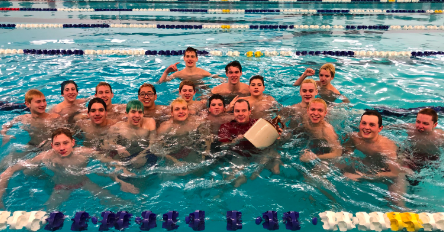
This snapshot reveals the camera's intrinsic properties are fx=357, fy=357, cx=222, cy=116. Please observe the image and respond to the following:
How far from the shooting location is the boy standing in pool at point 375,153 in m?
3.41

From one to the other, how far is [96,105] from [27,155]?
89 cm

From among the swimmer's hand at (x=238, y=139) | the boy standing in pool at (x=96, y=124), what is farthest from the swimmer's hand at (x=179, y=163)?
the boy standing in pool at (x=96, y=124)

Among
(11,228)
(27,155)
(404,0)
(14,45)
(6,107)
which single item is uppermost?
(404,0)

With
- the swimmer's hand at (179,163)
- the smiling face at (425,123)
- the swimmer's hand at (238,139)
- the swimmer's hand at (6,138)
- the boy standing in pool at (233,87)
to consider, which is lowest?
the swimmer's hand at (179,163)

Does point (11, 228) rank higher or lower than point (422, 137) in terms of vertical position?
lower

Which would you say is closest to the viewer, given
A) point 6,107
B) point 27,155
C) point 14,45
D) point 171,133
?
point 27,155

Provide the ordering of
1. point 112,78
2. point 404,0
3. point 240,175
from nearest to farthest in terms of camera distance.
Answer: point 240,175 < point 112,78 < point 404,0

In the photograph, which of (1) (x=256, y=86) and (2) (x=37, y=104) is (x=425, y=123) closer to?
(1) (x=256, y=86)

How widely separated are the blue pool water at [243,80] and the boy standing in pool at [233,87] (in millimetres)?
574

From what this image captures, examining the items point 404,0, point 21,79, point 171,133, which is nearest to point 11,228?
point 171,133

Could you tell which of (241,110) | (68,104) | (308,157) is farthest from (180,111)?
(68,104)

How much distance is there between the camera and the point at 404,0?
16953 mm

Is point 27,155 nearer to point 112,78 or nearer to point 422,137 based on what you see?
point 112,78

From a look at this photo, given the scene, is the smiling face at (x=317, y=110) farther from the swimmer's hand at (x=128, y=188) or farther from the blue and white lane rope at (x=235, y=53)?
the blue and white lane rope at (x=235, y=53)
